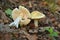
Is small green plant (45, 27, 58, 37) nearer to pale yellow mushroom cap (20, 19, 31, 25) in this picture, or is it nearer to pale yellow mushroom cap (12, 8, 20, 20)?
pale yellow mushroom cap (20, 19, 31, 25)

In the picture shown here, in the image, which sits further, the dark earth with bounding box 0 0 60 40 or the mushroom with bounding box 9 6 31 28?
the mushroom with bounding box 9 6 31 28

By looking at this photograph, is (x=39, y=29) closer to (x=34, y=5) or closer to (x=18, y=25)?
(x=18, y=25)

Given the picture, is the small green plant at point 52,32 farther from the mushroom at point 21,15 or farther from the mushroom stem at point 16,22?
the mushroom stem at point 16,22

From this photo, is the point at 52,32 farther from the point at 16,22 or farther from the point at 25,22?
the point at 16,22

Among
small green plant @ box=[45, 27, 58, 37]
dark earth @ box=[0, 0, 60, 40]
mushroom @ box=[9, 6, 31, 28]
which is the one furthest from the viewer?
mushroom @ box=[9, 6, 31, 28]

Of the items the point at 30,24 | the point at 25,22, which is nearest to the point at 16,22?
the point at 25,22

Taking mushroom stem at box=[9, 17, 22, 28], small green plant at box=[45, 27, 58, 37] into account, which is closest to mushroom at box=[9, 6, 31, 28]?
mushroom stem at box=[9, 17, 22, 28]

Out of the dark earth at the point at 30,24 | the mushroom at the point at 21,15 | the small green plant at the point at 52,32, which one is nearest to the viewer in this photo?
the dark earth at the point at 30,24

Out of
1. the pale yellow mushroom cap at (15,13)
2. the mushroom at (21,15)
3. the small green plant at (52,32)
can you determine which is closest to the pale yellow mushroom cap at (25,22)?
the mushroom at (21,15)
